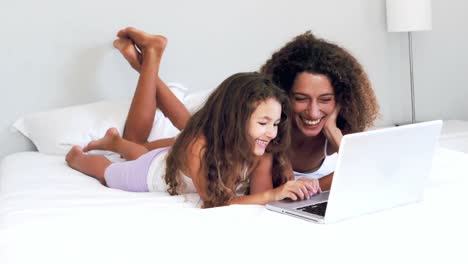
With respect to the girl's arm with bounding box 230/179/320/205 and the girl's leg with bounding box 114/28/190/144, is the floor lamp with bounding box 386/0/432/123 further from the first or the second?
the girl's arm with bounding box 230/179/320/205

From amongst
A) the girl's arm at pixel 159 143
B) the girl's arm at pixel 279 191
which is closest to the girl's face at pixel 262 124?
the girl's arm at pixel 279 191

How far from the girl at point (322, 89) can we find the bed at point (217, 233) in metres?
0.36

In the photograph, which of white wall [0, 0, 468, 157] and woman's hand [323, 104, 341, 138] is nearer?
woman's hand [323, 104, 341, 138]

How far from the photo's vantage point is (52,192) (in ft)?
6.53

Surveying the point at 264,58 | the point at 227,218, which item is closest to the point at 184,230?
the point at 227,218

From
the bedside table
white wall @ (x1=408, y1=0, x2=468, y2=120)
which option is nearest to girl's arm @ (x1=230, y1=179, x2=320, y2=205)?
the bedside table

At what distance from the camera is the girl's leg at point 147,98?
2604mm

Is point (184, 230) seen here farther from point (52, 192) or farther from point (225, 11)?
point (225, 11)

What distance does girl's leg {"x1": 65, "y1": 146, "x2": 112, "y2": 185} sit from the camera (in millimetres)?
2307

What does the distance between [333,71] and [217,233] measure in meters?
0.77

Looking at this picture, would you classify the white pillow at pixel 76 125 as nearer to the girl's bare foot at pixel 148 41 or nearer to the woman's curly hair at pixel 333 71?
the girl's bare foot at pixel 148 41

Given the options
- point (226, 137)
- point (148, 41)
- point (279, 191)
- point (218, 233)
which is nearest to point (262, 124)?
point (226, 137)

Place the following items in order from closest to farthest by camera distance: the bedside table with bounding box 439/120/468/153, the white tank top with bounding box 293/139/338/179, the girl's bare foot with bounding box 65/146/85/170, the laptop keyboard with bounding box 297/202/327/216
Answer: the laptop keyboard with bounding box 297/202/327/216
the white tank top with bounding box 293/139/338/179
the girl's bare foot with bounding box 65/146/85/170
the bedside table with bounding box 439/120/468/153

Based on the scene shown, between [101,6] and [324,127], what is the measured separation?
48.2 inches
